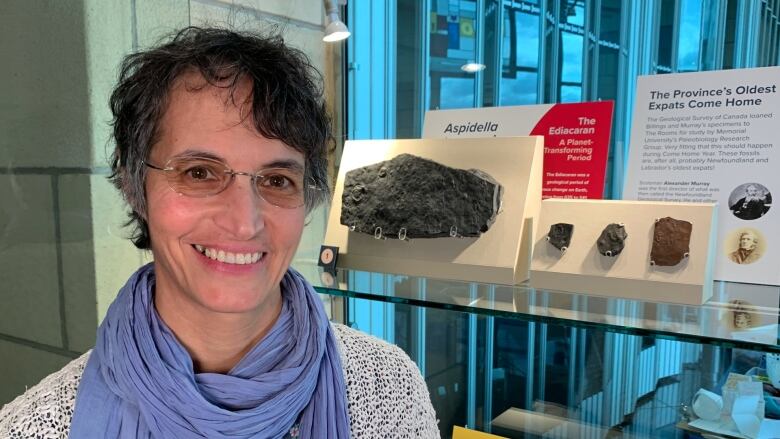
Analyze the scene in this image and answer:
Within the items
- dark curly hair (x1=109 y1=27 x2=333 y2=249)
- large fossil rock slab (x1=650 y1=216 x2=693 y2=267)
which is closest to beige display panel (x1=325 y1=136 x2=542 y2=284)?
large fossil rock slab (x1=650 y1=216 x2=693 y2=267)

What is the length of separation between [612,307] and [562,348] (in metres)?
0.98

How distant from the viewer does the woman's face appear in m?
1.06

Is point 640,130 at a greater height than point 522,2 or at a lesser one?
lesser

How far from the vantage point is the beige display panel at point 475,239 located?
1.58 m

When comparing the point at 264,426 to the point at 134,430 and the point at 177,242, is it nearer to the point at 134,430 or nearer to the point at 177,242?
the point at 134,430

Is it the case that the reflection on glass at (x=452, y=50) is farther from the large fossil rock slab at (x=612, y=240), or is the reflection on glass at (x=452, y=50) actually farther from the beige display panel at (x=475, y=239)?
the large fossil rock slab at (x=612, y=240)

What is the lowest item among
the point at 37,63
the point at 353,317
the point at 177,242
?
the point at 353,317

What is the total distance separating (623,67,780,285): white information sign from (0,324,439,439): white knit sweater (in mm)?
741

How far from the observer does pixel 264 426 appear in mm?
1122

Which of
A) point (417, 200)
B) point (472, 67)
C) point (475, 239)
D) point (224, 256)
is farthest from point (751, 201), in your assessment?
point (472, 67)

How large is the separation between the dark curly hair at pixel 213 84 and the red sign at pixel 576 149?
774 mm

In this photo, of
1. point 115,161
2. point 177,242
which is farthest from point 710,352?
point 115,161

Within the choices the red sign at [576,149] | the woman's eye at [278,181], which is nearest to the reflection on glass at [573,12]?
the red sign at [576,149]

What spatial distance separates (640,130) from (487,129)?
1.61ft
